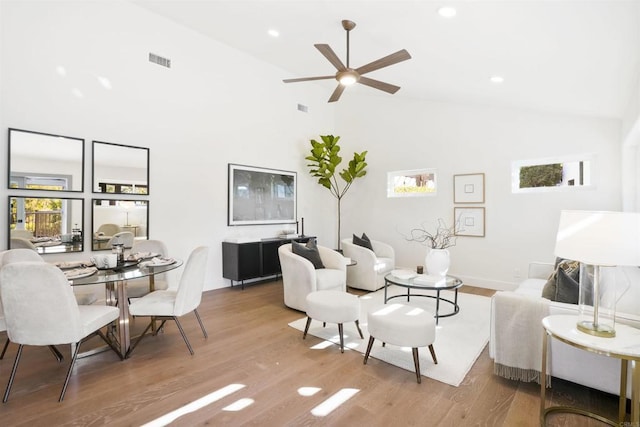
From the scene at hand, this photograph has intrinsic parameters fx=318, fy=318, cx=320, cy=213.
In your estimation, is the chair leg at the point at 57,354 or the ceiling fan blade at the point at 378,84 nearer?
the chair leg at the point at 57,354

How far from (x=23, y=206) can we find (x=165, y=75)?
2.41 meters

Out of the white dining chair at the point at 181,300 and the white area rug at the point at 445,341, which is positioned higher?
the white dining chair at the point at 181,300

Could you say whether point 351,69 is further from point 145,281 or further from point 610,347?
point 145,281

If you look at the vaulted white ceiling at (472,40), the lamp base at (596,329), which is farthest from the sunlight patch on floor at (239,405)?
the vaulted white ceiling at (472,40)

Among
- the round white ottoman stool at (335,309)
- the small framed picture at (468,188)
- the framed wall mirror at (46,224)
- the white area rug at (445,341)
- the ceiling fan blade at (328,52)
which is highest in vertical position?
the ceiling fan blade at (328,52)

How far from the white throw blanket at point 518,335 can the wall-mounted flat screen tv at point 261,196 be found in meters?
4.16

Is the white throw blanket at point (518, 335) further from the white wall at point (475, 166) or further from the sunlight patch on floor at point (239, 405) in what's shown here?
the white wall at point (475, 166)

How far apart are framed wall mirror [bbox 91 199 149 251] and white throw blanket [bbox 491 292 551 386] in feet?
13.6

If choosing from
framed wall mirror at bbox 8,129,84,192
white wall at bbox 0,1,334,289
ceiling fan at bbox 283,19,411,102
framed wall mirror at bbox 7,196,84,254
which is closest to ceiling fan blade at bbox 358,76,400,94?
ceiling fan at bbox 283,19,411,102

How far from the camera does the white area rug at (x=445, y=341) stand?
2541 mm

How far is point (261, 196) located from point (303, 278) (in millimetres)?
2456

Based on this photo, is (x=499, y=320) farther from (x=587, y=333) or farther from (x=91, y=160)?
(x=91, y=160)

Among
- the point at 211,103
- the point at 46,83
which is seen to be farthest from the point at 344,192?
the point at 46,83

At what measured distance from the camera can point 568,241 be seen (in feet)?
6.01
